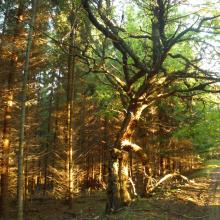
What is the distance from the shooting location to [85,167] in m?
35.6

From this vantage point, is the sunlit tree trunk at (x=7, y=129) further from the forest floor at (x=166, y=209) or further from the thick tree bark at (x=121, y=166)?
the thick tree bark at (x=121, y=166)

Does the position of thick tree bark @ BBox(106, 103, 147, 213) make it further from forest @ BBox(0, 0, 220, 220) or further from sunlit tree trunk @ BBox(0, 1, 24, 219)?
sunlit tree trunk @ BBox(0, 1, 24, 219)

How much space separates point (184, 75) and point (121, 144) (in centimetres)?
362

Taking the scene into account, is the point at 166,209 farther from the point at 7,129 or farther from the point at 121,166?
the point at 7,129

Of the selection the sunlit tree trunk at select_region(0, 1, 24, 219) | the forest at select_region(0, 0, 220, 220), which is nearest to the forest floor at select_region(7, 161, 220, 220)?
the forest at select_region(0, 0, 220, 220)

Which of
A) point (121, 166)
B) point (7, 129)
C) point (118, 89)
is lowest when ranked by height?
point (121, 166)

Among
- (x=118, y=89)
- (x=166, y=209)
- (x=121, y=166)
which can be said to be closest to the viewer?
(x=166, y=209)

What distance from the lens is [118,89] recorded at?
14.5m

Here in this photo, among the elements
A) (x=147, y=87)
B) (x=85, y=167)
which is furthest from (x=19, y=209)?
(x=85, y=167)

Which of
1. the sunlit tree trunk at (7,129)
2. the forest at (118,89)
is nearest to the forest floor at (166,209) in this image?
the forest at (118,89)

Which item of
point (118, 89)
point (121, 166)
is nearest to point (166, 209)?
point (121, 166)

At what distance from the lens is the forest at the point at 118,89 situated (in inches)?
482

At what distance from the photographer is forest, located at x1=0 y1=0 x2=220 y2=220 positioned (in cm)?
1224

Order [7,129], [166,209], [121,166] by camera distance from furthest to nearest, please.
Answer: [7,129]
[121,166]
[166,209]
